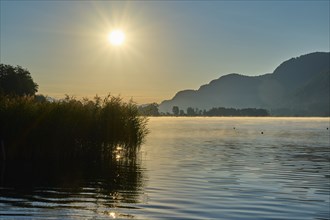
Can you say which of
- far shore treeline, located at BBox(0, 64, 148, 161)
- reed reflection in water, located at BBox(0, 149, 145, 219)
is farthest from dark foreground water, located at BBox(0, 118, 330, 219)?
far shore treeline, located at BBox(0, 64, 148, 161)

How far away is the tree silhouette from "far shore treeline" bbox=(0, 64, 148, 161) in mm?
45119

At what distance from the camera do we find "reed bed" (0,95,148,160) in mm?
37531

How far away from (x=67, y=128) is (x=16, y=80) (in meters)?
55.1

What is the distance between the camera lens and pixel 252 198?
24.9 m

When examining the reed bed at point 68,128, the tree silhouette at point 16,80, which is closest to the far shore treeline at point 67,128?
the reed bed at point 68,128

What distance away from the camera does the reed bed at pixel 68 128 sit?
3753cm

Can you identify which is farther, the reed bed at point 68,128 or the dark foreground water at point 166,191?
the reed bed at point 68,128

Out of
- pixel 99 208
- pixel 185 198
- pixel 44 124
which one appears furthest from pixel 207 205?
pixel 44 124

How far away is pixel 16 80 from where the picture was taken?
90.6m

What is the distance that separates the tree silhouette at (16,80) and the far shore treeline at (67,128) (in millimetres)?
45119

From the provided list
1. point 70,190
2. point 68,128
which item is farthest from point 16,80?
point 70,190

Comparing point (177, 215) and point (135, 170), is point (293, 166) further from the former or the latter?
point (177, 215)

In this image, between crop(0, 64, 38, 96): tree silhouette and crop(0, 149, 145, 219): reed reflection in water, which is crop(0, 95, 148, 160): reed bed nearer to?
crop(0, 149, 145, 219): reed reflection in water

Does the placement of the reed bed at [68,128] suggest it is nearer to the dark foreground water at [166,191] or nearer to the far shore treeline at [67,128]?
the far shore treeline at [67,128]
